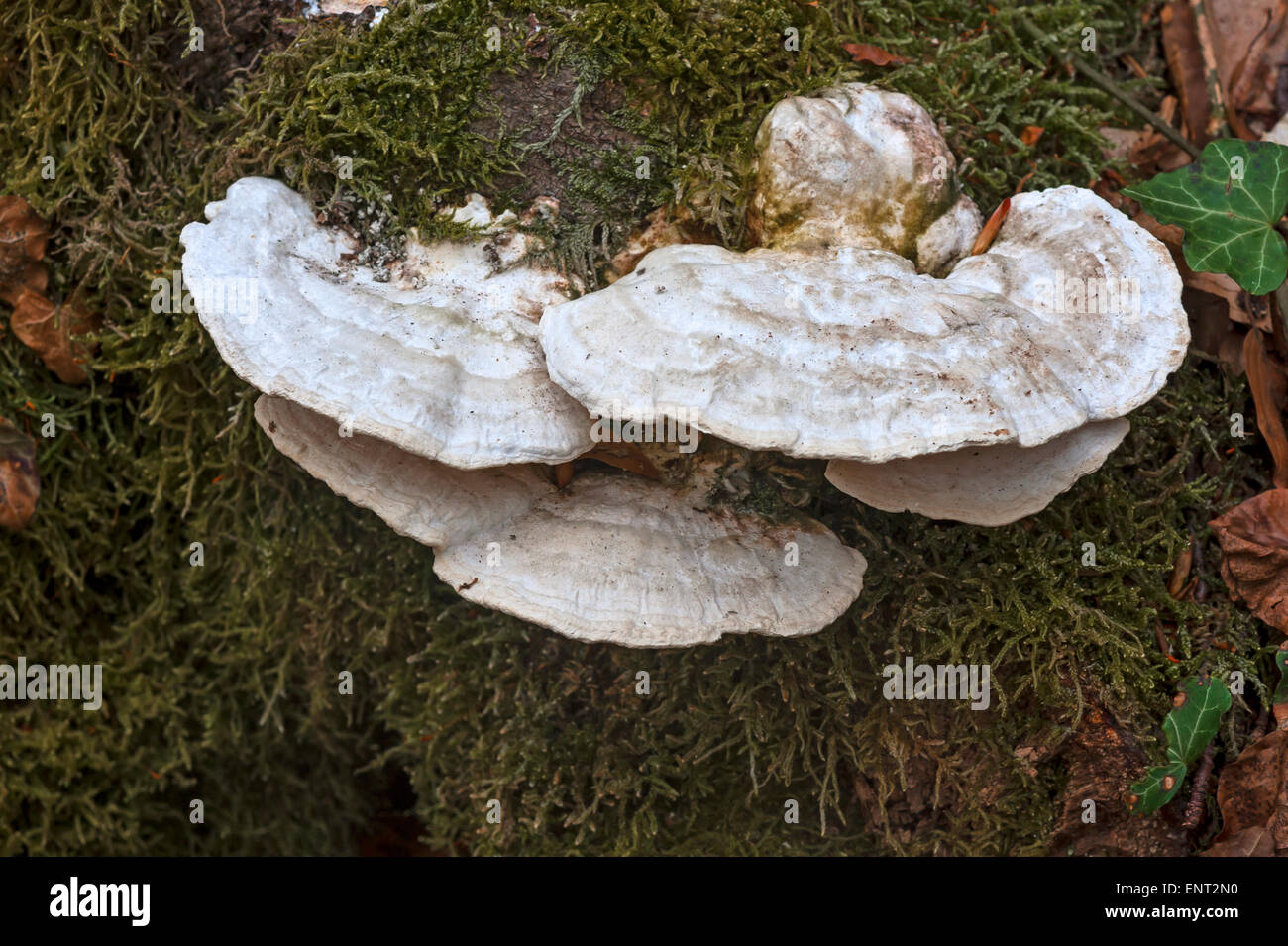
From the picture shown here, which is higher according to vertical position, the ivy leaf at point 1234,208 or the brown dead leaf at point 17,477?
the ivy leaf at point 1234,208

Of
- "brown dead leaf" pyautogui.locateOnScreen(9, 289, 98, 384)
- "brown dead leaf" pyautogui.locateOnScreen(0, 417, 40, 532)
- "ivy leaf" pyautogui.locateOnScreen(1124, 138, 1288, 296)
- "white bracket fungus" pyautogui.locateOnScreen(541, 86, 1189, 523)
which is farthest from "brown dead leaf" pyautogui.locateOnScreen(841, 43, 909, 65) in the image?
"brown dead leaf" pyautogui.locateOnScreen(0, 417, 40, 532)

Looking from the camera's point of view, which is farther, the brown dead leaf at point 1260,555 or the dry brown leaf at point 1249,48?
the dry brown leaf at point 1249,48

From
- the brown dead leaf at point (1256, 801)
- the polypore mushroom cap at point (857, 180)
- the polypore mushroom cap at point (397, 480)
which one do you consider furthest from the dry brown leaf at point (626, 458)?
the brown dead leaf at point (1256, 801)

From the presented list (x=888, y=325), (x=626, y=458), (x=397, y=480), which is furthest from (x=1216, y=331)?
(x=397, y=480)

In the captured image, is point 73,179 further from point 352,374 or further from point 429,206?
point 352,374

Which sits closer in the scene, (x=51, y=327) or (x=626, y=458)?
(x=626, y=458)

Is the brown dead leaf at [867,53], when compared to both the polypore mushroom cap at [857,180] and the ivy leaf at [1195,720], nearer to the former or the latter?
the polypore mushroom cap at [857,180]

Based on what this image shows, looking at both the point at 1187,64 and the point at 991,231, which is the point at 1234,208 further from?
the point at 1187,64

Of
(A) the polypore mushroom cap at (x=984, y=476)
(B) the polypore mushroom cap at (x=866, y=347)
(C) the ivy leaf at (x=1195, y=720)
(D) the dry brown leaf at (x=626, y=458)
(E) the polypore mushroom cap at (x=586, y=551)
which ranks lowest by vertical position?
(C) the ivy leaf at (x=1195, y=720)
